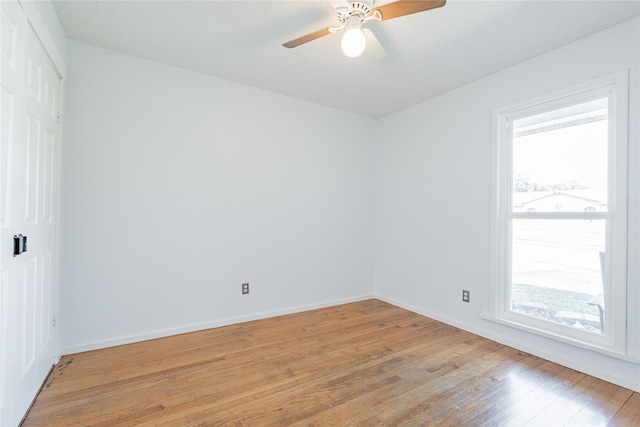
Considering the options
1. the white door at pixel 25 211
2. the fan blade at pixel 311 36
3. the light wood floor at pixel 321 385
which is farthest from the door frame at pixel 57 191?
the fan blade at pixel 311 36

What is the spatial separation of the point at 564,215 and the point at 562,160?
45 cm

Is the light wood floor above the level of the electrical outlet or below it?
below

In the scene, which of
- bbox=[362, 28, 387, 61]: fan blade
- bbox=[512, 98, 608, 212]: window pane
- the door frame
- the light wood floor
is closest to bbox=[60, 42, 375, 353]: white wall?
the door frame

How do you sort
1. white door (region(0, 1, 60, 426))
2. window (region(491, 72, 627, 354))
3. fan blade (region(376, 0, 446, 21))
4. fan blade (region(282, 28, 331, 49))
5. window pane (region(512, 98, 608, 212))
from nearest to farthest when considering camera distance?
white door (region(0, 1, 60, 426))
fan blade (region(376, 0, 446, 21))
fan blade (region(282, 28, 331, 49))
window (region(491, 72, 627, 354))
window pane (region(512, 98, 608, 212))

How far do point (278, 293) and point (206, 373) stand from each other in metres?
1.30

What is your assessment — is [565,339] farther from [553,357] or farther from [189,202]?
[189,202]

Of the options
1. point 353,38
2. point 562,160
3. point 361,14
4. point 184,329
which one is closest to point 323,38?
point 361,14

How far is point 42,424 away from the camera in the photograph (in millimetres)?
1559

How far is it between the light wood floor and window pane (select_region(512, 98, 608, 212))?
4.26 feet

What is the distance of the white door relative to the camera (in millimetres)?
1334

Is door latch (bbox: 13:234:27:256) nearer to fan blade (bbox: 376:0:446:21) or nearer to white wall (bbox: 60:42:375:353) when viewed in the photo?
white wall (bbox: 60:42:375:353)

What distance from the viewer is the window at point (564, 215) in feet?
6.78

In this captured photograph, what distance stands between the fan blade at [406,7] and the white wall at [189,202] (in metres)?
1.86

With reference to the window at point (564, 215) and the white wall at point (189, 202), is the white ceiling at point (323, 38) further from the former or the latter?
the window at point (564, 215)
